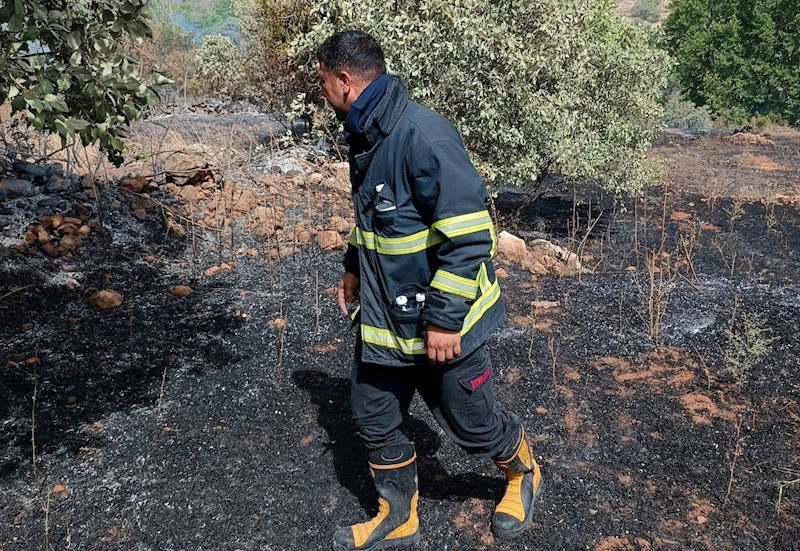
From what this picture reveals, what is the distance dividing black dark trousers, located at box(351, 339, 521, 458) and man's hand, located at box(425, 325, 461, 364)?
146 millimetres

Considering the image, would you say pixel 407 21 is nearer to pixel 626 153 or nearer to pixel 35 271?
Result: pixel 626 153

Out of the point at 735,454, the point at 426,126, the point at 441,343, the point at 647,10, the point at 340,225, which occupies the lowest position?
the point at 647,10

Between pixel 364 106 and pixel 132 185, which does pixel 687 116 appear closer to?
pixel 132 185

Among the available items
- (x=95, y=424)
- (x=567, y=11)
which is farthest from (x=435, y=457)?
(x=567, y=11)

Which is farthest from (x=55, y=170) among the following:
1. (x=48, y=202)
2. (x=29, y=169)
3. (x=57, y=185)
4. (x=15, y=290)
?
(x=15, y=290)

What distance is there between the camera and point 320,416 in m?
3.21

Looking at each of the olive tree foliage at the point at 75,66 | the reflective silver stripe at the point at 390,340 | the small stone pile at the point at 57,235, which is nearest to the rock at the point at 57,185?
the small stone pile at the point at 57,235

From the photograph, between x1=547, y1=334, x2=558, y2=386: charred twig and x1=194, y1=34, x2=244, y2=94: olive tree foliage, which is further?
x1=194, y1=34, x2=244, y2=94: olive tree foliage

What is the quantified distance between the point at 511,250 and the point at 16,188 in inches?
170

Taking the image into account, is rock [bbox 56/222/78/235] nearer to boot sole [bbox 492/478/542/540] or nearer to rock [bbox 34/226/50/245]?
rock [bbox 34/226/50/245]

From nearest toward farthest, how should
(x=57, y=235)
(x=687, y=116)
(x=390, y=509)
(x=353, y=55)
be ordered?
1. (x=353, y=55)
2. (x=390, y=509)
3. (x=57, y=235)
4. (x=687, y=116)

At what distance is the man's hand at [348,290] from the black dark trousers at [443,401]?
0.90 ft

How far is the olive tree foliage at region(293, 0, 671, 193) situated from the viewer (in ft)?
18.6

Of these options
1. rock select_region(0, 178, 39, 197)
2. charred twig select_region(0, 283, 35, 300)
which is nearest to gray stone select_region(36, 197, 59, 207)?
rock select_region(0, 178, 39, 197)
